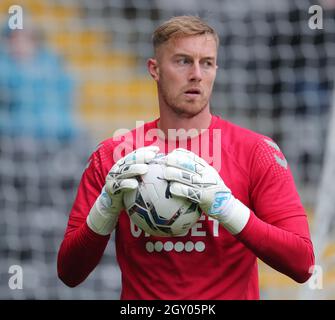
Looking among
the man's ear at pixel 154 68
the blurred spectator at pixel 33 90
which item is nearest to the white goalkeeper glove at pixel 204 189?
the man's ear at pixel 154 68

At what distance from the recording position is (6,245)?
503 cm

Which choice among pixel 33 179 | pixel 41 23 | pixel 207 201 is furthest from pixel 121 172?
pixel 41 23

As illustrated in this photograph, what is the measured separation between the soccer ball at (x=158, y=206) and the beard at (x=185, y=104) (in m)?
0.34

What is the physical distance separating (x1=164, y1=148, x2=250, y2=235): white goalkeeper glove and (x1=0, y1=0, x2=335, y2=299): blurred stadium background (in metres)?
2.23

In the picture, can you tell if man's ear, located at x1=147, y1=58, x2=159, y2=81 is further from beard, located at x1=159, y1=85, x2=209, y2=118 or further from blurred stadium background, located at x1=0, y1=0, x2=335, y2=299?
blurred stadium background, located at x1=0, y1=0, x2=335, y2=299

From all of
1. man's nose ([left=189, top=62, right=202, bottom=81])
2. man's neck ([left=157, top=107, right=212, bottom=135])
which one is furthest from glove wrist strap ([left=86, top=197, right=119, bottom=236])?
man's nose ([left=189, top=62, right=202, bottom=81])

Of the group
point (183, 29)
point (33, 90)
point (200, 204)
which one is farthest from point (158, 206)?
point (33, 90)

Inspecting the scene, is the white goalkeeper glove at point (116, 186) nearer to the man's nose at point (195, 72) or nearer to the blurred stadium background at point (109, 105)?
the man's nose at point (195, 72)

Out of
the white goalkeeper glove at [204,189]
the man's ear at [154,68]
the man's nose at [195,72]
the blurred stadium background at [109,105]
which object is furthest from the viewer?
the blurred stadium background at [109,105]

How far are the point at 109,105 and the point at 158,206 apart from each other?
2.77 meters

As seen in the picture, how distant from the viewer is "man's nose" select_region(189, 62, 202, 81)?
9.41ft

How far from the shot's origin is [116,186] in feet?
8.59

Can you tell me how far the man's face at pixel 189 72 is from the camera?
2885 mm

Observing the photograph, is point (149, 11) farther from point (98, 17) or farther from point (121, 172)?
point (121, 172)
